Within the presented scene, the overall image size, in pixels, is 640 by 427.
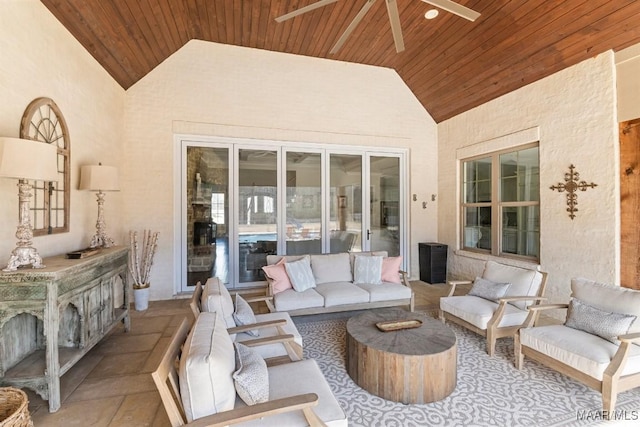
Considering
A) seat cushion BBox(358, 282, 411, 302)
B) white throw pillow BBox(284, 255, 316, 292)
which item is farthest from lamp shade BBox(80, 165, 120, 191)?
seat cushion BBox(358, 282, 411, 302)

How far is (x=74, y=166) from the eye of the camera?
11.6 feet

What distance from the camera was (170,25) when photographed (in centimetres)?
432

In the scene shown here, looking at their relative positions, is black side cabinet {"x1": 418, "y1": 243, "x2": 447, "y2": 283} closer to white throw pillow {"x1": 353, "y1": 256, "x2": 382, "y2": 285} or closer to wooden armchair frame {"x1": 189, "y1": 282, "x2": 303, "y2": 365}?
white throw pillow {"x1": 353, "y1": 256, "x2": 382, "y2": 285}

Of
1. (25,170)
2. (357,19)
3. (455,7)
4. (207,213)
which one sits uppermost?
(357,19)

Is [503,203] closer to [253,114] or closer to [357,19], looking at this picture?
[357,19]

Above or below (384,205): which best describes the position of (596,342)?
below

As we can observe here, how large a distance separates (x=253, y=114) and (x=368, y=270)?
3399 mm

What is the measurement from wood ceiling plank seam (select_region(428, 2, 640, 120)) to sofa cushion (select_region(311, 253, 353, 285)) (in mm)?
3747

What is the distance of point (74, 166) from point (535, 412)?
505 centimetres

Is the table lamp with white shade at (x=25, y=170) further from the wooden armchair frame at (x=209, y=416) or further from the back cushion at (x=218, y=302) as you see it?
the wooden armchair frame at (x=209, y=416)

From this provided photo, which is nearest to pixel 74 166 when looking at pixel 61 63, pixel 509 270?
pixel 61 63

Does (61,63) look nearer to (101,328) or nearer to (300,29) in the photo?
(101,328)

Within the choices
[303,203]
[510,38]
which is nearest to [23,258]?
[303,203]

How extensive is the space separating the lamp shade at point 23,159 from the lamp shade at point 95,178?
123 cm
